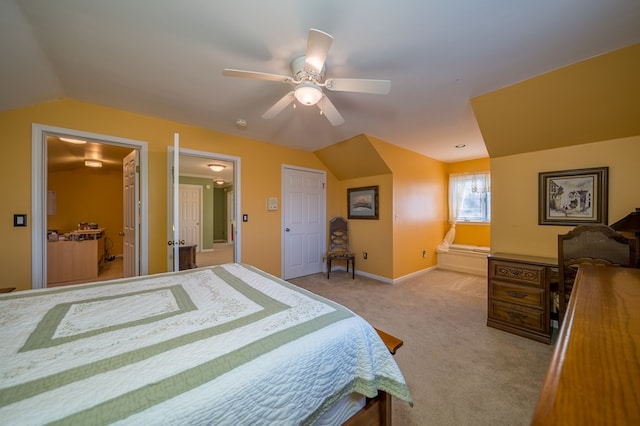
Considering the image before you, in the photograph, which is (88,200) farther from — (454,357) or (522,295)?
(522,295)

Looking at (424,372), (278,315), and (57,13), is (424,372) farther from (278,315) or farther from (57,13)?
(57,13)

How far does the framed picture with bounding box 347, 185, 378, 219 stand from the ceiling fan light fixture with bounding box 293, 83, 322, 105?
2.71 m

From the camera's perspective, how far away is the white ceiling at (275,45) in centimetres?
134

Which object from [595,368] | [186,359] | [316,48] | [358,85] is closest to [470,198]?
[358,85]

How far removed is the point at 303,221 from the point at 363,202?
121 centimetres

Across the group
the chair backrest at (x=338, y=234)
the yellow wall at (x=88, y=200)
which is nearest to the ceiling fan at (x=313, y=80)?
the chair backrest at (x=338, y=234)

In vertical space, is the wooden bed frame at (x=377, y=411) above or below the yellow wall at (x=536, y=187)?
below

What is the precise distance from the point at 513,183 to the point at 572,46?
5.01ft

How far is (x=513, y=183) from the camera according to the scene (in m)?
2.79

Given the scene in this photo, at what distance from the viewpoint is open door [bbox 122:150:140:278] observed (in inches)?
109

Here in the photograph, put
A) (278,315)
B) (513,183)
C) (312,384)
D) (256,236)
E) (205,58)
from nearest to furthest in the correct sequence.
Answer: (312,384), (278,315), (205,58), (513,183), (256,236)

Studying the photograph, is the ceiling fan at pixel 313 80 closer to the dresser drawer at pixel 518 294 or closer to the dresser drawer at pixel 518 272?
the dresser drawer at pixel 518 272

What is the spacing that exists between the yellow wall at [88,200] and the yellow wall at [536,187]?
7741 mm

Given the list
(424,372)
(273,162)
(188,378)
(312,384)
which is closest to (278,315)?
(312,384)
